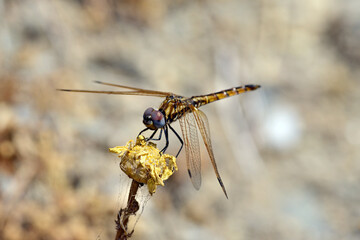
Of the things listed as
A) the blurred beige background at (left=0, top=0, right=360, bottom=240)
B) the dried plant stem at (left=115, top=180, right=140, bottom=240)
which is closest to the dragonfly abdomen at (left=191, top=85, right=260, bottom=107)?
the blurred beige background at (left=0, top=0, right=360, bottom=240)

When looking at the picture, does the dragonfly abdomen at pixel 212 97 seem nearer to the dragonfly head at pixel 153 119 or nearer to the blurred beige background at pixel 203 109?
the dragonfly head at pixel 153 119

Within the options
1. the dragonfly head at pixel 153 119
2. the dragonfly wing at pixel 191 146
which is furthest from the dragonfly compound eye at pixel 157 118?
the dragonfly wing at pixel 191 146

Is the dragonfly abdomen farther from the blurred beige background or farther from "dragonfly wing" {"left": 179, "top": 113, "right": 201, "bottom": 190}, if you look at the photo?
the blurred beige background

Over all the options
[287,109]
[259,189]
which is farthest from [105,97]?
[287,109]

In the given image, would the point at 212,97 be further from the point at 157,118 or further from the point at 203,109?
the point at 203,109

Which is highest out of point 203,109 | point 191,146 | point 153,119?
point 153,119

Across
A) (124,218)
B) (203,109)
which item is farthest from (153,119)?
(203,109)
